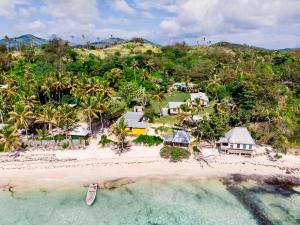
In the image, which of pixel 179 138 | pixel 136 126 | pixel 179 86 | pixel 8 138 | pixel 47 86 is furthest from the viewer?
pixel 179 86

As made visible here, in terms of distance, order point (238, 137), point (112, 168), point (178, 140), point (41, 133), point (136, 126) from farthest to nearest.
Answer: point (136, 126) → point (41, 133) → point (178, 140) → point (238, 137) → point (112, 168)

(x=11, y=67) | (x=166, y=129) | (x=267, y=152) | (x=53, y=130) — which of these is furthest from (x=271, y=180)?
(x=11, y=67)

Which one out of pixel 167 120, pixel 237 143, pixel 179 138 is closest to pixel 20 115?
pixel 179 138

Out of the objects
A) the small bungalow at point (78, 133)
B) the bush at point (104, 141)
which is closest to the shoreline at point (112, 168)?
the bush at point (104, 141)

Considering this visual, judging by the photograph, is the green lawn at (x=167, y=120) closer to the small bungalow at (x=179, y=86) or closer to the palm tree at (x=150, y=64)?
the small bungalow at (x=179, y=86)

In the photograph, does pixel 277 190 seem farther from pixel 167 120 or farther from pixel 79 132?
pixel 79 132

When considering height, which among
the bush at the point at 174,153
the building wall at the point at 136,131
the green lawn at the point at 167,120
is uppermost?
the green lawn at the point at 167,120
